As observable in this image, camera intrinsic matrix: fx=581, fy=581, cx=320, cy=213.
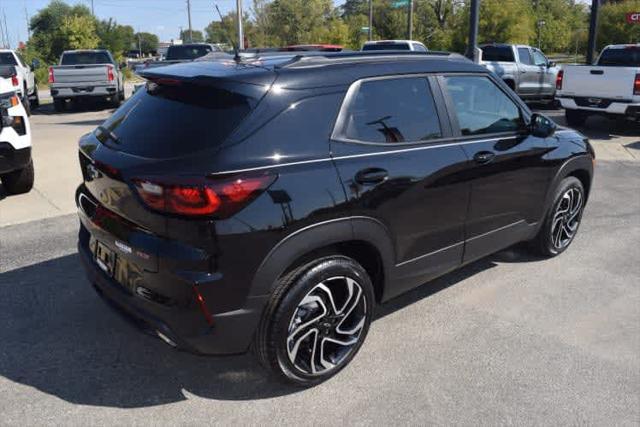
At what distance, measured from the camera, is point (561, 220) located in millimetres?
5109

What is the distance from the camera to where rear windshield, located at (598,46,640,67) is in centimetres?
1300

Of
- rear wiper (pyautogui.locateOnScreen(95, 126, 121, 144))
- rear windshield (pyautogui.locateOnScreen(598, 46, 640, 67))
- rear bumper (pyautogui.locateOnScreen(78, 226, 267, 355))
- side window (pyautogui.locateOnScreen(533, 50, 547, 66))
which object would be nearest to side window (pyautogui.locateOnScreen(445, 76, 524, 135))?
rear bumper (pyautogui.locateOnScreen(78, 226, 267, 355))

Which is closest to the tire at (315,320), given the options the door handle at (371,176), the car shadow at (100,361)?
the car shadow at (100,361)

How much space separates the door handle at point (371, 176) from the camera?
3.13 meters

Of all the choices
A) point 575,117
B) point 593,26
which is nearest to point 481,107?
point 575,117

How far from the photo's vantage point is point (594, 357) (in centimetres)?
358

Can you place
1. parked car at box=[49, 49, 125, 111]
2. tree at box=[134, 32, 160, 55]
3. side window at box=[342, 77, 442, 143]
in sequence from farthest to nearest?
1. tree at box=[134, 32, 160, 55]
2. parked car at box=[49, 49, 125, 111]
3. side window at box=[342, 77, 442, 143]

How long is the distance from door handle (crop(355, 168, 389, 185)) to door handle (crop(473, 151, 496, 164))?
0.91 metres

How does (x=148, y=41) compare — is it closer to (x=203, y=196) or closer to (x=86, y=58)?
(x=86, y=58)

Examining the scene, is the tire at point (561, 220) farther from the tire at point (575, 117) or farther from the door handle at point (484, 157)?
the tire at point (575, 117)

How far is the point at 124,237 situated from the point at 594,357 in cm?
286

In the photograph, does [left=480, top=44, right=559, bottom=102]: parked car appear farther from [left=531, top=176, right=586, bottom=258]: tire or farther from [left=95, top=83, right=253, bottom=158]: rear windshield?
[left=95, top=83, right=253, bottom=158]: rear windshield

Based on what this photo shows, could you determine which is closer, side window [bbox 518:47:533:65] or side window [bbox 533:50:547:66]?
side window [bbox 518:47:533:65]

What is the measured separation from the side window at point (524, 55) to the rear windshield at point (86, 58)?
12.2 m
